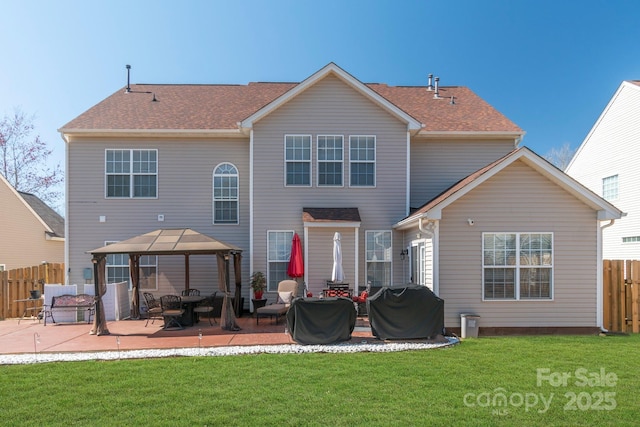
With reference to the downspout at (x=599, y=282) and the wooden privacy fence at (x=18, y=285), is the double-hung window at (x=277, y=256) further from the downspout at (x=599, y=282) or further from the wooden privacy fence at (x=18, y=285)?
the downspout at (x=599, y=282)

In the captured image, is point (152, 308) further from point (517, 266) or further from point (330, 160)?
point (517, 266)

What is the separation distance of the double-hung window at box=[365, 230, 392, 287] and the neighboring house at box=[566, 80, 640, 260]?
10.1m

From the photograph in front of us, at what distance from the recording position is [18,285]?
46.5ft

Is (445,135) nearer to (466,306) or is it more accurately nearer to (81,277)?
(466,306)

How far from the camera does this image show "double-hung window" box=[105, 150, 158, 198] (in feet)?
47.7

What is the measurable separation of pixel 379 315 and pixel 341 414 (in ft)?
14.4

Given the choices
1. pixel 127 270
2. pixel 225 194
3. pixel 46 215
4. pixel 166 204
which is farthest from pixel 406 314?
pixel 46 215

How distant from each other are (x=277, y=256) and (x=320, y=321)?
4798mm

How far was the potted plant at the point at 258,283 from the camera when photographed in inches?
529

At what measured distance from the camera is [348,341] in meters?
9.73

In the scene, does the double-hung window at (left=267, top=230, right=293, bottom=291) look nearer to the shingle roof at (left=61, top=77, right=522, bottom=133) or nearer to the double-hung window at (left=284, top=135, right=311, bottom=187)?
the double-hung window at (left=284, top=135, right=311, bottom=187)

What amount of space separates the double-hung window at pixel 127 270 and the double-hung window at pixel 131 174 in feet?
6.07

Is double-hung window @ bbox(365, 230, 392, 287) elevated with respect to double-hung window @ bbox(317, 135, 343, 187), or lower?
lower

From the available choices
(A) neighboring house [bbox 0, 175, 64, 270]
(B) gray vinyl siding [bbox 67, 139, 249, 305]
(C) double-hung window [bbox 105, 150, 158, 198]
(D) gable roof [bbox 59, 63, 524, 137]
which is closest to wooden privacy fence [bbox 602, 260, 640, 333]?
(D) gable roof [bbox 59, 63, 524, 137]
